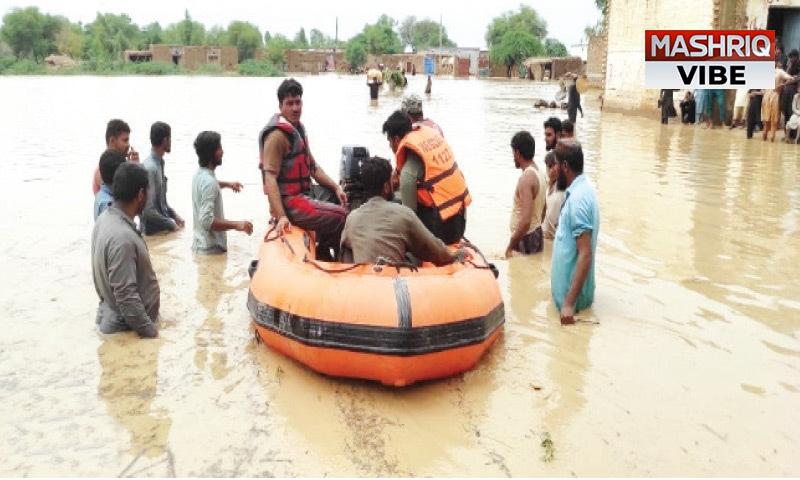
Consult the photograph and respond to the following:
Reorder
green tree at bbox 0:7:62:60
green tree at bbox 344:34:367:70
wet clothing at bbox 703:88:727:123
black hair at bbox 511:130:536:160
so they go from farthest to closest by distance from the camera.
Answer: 1. green tree at bbox 344:34:367:70
2. green tree at bbox 0:7:62:60
3. wet clothing at bbox 703:88:727:123
4. black hair at bbox 511:130:536:160

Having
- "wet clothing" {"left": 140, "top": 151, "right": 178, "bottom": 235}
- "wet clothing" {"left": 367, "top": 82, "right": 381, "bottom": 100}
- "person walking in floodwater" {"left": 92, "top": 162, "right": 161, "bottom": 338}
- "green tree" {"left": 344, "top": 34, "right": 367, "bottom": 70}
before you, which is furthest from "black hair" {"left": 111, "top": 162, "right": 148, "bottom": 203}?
"green tree" {"left": 344, "top": 34, "right": 367, "bottom": 70}

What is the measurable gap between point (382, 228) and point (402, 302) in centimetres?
63

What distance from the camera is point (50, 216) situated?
27.3ft

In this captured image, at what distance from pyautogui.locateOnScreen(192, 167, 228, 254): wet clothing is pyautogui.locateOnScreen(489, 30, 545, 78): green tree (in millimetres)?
53211

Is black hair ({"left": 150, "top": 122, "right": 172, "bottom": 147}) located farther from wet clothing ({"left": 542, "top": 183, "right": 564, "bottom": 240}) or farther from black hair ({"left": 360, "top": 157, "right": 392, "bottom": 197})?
wet clothing ({"left": 542, "top": 183, "right": 564, "bottom": 240})

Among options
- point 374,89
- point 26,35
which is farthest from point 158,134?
point 26,35


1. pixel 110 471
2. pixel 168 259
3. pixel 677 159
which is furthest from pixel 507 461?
pixel 677 159

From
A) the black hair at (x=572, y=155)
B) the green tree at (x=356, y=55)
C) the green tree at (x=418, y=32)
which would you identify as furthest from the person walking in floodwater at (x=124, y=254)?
the green tree at (x=418, y=32)

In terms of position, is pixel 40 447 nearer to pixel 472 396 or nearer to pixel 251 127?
pixel 472 396

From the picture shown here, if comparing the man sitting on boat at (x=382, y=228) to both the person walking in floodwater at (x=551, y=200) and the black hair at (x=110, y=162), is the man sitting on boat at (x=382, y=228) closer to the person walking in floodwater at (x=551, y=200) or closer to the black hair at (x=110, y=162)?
the black hair at (x=110, y=162)

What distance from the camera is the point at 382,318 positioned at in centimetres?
372

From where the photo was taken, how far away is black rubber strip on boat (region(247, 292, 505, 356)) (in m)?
3.71

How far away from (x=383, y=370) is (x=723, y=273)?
3.60 metres

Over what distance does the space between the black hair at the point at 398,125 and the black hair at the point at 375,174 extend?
90 cm
